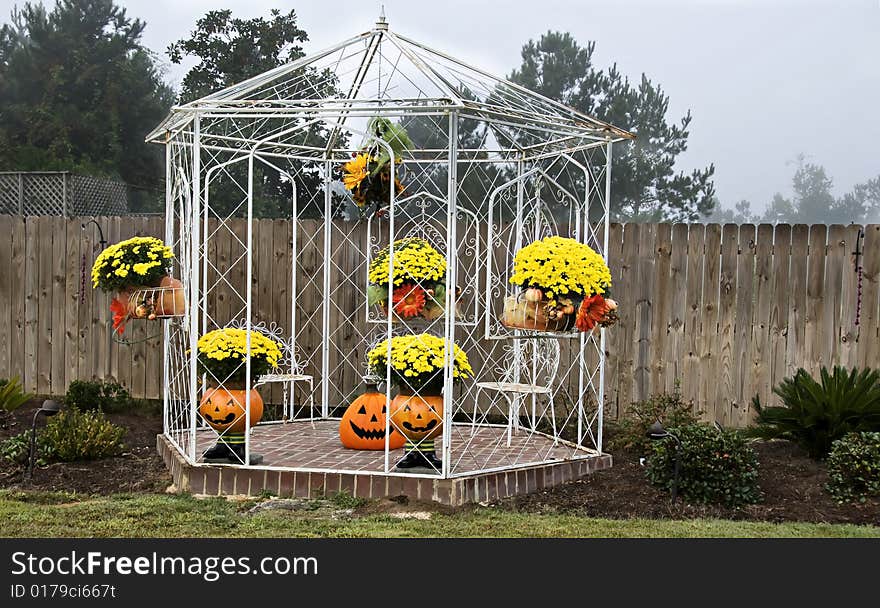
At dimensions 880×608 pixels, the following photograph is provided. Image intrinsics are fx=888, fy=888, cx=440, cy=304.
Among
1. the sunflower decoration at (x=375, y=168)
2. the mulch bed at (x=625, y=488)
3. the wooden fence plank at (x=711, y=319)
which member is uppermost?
the sunflower decoration at (x=375, y=168)

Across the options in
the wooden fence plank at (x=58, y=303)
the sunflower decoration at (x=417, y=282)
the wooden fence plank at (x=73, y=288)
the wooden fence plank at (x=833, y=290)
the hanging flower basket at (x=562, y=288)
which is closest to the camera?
the hanging flower basket at (x=562, y=288)

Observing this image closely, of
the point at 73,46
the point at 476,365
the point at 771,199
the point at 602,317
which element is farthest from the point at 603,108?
the point at 771,199

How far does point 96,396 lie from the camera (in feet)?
27.3

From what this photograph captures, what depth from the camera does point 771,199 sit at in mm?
44688

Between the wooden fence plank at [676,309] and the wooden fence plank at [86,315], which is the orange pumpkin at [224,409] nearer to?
the wooden fence plank at [86,315]

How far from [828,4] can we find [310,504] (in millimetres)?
33801

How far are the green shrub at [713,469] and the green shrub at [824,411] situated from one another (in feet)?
2.80

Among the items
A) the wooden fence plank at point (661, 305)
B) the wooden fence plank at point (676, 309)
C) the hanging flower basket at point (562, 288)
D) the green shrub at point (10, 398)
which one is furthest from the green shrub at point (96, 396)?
the wooden fence plank at point (676, 309)

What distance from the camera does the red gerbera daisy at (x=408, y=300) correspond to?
6.59 metres

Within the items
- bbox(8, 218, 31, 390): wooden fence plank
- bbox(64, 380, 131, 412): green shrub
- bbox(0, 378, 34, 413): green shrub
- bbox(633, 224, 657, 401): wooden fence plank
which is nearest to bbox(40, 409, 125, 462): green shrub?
bbox(64, 380, 131, 412): green shrub

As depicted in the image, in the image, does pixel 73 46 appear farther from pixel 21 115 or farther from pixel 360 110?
pixel 360 110

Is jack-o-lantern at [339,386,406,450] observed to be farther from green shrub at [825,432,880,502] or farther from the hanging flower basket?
green shrub at [825,432,880,502]

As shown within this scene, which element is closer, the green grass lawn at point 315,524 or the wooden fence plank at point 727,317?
the green grass lawn at point 315,524

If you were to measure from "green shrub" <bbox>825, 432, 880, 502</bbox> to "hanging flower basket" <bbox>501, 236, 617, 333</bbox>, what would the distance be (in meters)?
1.66
